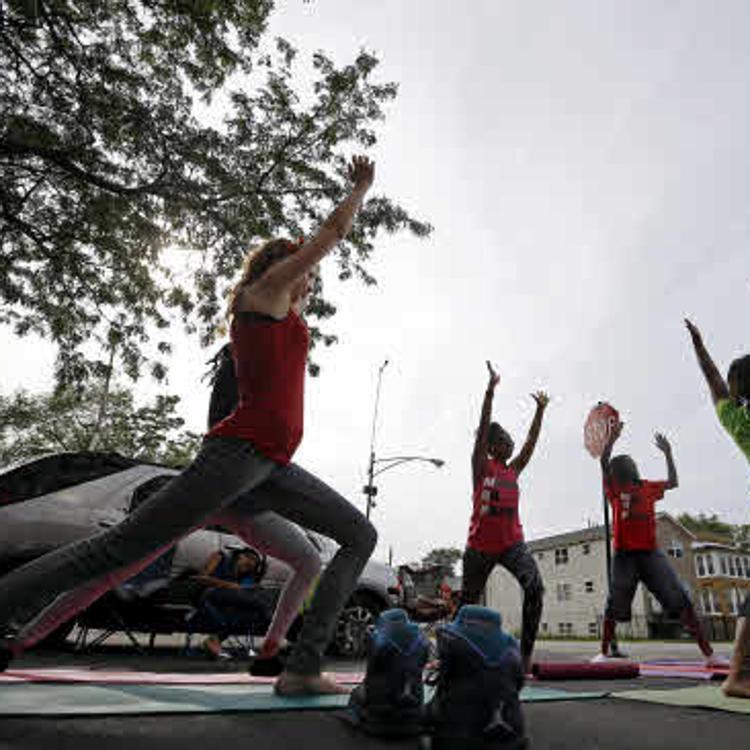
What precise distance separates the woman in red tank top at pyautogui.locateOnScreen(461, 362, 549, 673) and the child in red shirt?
1.53 m

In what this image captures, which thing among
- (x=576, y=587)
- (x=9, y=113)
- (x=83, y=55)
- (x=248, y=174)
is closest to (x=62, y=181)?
(x=9, y=113)

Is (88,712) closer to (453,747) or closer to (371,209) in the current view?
(453,747)

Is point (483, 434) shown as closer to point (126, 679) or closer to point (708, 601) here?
point (126, 679)

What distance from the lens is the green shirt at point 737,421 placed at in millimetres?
3277

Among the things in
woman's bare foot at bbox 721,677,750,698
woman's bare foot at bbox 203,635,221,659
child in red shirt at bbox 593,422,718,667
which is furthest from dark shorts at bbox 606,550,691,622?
woman's bare foot at bbox 203,635,221,659

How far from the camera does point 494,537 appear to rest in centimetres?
464

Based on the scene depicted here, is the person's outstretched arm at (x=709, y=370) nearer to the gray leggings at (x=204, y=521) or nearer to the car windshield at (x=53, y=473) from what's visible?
the gray leggings at (x=204, y=521)

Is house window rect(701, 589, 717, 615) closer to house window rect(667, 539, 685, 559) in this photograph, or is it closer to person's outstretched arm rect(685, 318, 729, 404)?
house window rect(667, 539, 685, 559)

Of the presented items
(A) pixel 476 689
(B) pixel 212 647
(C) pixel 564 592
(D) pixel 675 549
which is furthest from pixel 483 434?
(C) pixel 564 592

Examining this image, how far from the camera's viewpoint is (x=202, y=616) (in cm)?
591

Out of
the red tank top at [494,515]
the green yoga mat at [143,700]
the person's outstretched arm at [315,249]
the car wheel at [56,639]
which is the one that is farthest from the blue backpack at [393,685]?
the car wheel at [56,639]

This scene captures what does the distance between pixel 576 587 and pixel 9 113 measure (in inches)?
1957

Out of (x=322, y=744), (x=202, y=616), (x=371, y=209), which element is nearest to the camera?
(x=322, y=744)

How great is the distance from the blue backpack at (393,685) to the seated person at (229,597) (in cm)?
410
